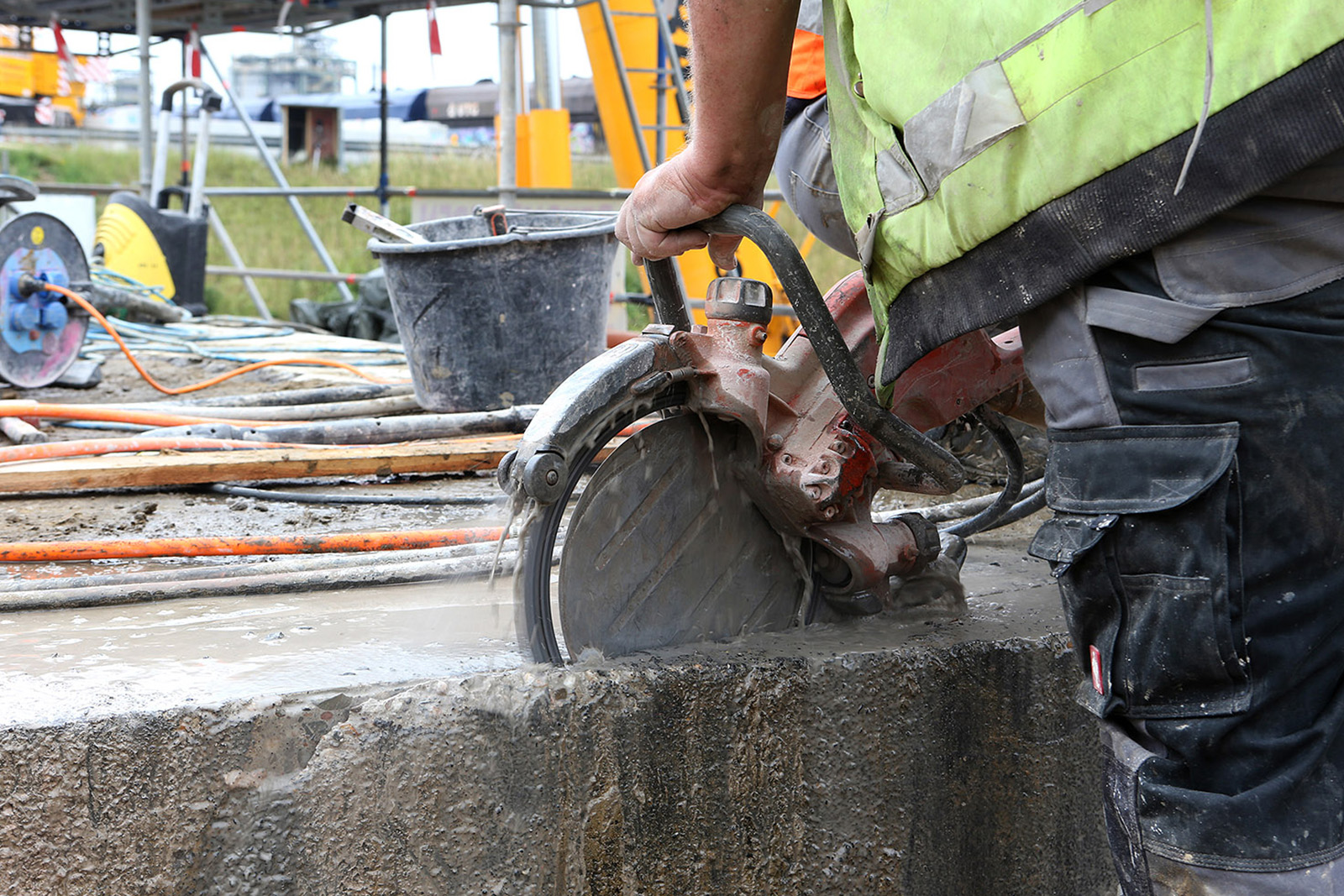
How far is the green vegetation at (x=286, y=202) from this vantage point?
46.3 feet

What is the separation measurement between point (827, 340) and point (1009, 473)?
2.09 ft

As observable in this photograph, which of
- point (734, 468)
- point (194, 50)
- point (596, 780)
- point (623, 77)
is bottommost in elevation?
point (596, 780)

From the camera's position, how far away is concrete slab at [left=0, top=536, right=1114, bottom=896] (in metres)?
1.40

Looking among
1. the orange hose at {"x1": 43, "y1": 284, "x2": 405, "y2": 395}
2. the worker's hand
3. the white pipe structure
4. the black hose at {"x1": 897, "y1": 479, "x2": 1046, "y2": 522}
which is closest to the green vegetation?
the white pipe structure

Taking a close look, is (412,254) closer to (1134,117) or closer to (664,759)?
(664,759)

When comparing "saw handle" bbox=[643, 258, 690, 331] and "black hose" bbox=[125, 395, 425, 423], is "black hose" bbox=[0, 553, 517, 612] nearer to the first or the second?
"saw handle" bbox=[643, 258, 690, 331]

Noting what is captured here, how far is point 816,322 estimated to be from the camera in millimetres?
1566

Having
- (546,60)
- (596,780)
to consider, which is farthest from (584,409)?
(546,60)

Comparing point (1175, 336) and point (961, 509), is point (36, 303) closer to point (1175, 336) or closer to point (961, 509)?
point (961, 509)

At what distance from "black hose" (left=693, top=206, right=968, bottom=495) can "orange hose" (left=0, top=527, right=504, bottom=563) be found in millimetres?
931

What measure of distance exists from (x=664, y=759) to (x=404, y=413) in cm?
307

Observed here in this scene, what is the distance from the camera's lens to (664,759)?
1.59 m

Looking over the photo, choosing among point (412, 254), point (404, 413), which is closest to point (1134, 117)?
point (412, 254)

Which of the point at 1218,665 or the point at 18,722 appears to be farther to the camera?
the point at 18,722
